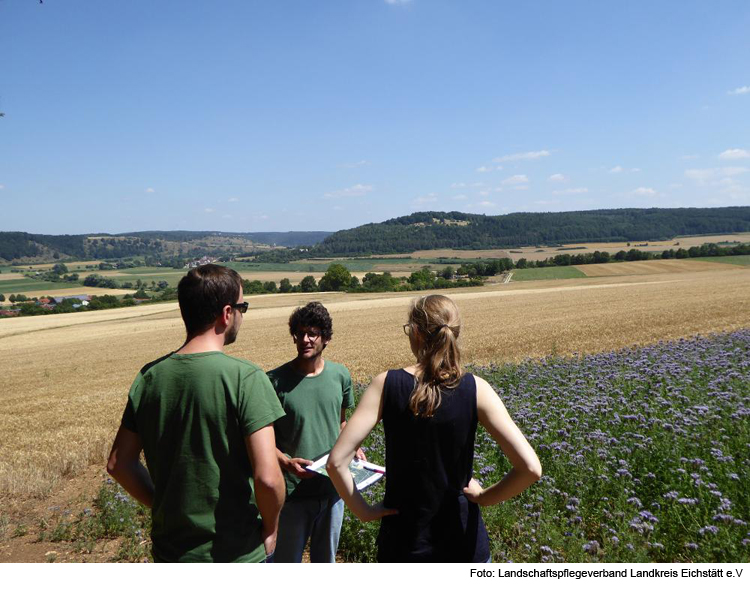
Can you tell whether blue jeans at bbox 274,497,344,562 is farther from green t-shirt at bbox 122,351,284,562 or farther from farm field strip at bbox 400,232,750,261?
farm field strip at bbox 400,232,750,261

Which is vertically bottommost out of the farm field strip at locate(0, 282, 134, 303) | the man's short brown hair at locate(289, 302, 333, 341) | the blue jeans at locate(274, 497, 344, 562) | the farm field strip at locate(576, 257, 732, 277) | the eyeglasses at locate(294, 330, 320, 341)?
the farm field strip at locate(0, 282, 134, 303)

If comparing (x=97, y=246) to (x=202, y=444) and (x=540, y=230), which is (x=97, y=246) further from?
(x=202, y=444)

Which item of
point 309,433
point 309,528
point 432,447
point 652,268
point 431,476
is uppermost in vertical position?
point 432,447

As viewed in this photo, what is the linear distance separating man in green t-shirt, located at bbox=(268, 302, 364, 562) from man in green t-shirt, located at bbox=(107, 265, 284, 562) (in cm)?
80

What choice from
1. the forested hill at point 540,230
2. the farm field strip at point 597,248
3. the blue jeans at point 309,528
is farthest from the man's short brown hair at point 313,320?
the forested hill at point 540,230

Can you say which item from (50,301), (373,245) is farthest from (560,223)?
(50,301)

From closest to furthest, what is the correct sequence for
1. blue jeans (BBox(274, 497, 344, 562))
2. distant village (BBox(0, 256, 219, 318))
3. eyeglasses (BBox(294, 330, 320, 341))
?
blue jeans (BBox(274, 497, 344, 562)), eyeglasses (BBox(294, 330, 320, 341)), distant village (BBox(0, 256, 219, 318))

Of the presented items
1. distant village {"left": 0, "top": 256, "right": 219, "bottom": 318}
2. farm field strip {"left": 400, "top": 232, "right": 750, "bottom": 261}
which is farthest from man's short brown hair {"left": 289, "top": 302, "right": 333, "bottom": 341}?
farm field strip {"left": 400, "top": 232, "right": 750, "bottom": 261}

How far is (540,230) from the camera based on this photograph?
16350 centimetres

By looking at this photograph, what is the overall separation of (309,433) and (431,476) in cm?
122

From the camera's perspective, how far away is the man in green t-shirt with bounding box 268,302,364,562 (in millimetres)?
3250

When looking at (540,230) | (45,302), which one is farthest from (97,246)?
(540,230)

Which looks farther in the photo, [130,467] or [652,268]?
[652,268]

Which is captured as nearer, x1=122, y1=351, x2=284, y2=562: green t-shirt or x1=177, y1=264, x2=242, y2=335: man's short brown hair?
x1=122, y1=351, x2=284, y2=562: green t-shirt
